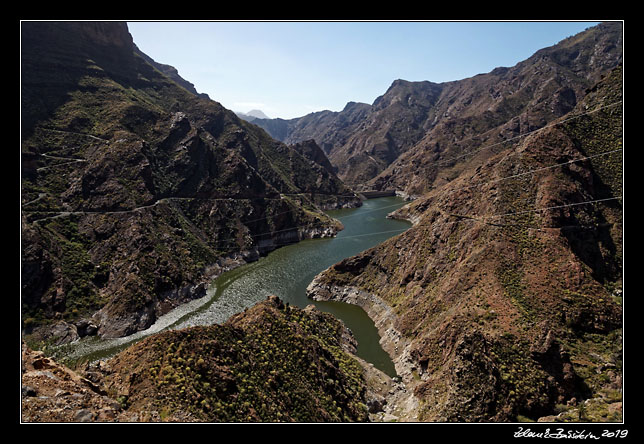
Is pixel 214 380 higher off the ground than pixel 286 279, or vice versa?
pixel 214 380

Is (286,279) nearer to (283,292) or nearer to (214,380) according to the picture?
(283,292)

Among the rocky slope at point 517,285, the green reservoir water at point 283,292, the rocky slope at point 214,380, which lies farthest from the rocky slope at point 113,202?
the rocky slope at point 517,285

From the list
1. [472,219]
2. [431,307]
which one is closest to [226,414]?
[431,307]

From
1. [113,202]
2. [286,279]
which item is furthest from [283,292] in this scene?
[113,202]

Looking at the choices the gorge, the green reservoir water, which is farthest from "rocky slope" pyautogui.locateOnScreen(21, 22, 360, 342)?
the green reservoir water

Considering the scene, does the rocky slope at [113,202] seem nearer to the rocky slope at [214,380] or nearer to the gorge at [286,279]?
the gorge at [286,279]
